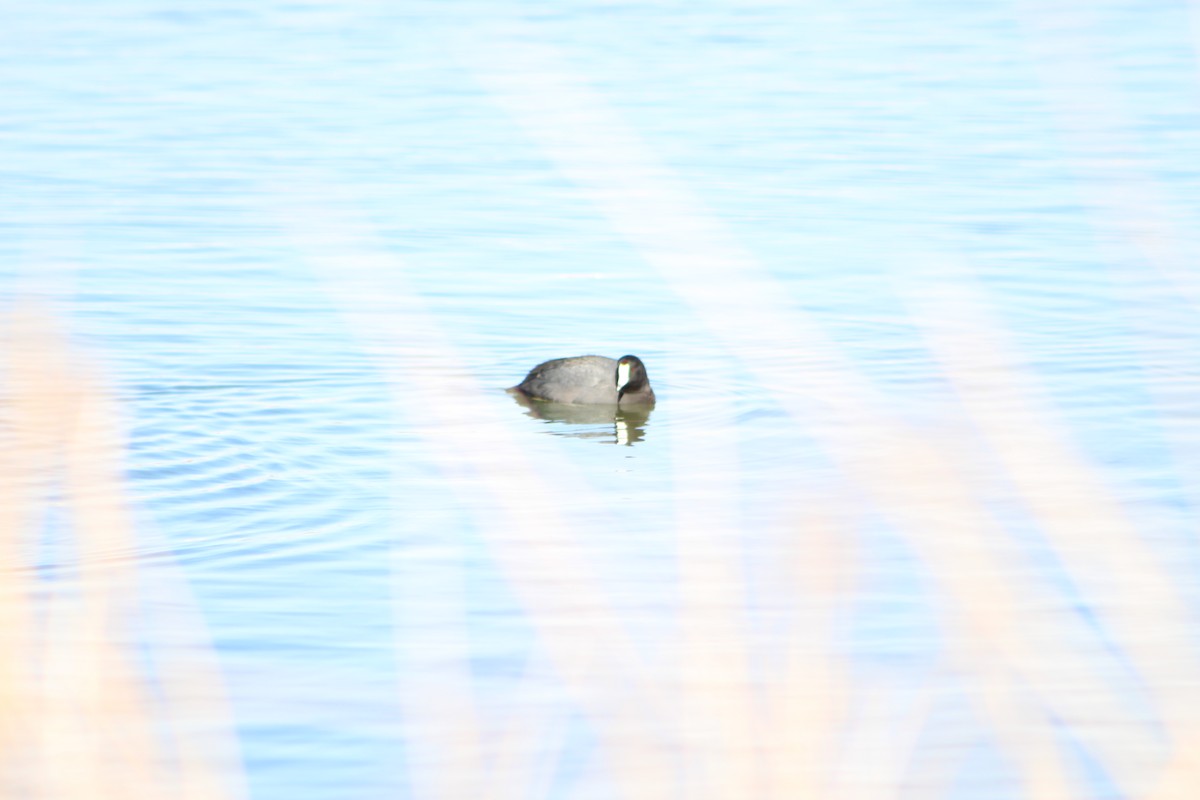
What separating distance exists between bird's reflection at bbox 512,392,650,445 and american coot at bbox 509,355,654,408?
0.04 meters

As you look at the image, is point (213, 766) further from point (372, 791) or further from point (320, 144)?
point (320, 144)

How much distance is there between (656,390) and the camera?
39.2ft

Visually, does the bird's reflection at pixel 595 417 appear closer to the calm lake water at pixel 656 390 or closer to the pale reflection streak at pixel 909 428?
the calm lake water at pixel 656 390

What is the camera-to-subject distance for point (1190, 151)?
59.2 feet

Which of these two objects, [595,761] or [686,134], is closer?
[595,761]

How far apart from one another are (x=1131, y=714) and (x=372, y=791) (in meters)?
2.27

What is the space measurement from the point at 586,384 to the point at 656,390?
0.51 metres

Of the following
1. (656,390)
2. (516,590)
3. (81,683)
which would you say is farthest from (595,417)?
(81,683)

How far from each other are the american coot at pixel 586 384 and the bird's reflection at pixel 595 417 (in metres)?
0.04

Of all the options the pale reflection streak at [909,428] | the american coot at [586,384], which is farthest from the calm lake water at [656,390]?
the american coot at [586,384]

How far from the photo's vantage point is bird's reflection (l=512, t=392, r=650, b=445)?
1126cm

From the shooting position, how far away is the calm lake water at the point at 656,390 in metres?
4.33

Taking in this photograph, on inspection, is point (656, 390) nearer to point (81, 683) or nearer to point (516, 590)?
point (516, 590)

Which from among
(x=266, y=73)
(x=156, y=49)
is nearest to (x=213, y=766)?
(x=266, y=73)
